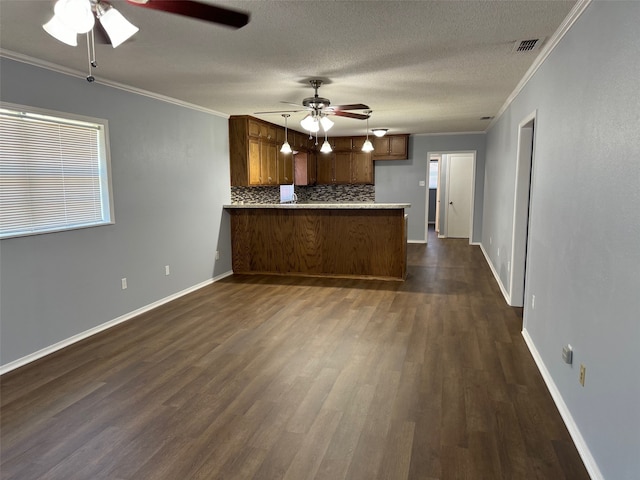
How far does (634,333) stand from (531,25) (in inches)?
79.0

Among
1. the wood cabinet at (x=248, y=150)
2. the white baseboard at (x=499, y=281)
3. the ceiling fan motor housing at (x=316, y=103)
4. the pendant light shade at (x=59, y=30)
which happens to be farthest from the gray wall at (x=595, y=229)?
the wood cabinet at (x=248, y=150)

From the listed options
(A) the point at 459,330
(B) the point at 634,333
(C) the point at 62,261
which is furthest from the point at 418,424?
(C) the point at 62,261

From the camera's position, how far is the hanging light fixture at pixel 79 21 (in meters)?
1.71

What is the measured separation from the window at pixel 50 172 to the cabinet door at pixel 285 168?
3.53 m

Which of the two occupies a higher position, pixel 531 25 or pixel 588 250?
pixel 531 25

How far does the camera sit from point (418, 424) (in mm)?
2354

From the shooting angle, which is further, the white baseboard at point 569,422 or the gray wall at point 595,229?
Answer: the white baseboard at point 569,422

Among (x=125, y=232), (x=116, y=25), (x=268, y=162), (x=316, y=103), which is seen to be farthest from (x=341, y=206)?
(x=116, y=25)

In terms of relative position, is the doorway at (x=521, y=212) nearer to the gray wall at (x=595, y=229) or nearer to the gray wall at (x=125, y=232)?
the gray wall at (x=595, y=229)

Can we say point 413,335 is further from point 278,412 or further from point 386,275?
point 386,275

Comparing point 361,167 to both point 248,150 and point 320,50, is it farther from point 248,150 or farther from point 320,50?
point 320,50

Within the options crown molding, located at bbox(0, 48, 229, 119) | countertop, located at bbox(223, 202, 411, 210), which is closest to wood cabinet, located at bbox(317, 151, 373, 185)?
countertop, located at bbox(223, 202, 411, 210)

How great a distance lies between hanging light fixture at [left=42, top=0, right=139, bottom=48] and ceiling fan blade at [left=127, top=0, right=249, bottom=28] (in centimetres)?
21

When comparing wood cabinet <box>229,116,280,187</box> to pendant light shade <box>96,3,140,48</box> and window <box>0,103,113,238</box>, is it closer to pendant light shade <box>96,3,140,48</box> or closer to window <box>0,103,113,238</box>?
window <box>0,103,113,238</box>
